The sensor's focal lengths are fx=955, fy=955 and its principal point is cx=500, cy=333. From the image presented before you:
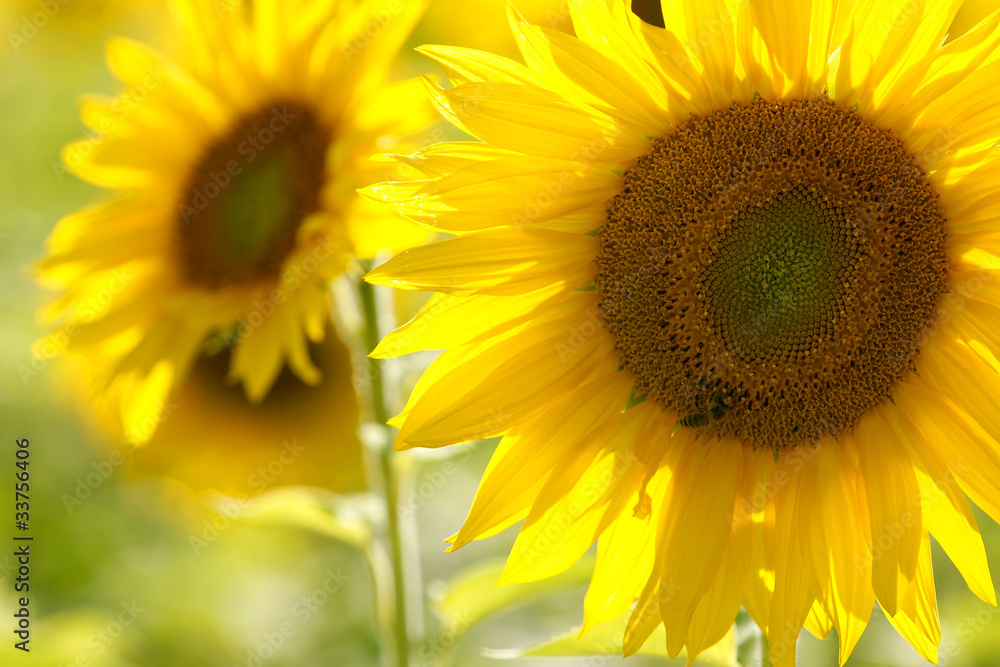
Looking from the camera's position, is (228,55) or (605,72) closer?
(605,72)

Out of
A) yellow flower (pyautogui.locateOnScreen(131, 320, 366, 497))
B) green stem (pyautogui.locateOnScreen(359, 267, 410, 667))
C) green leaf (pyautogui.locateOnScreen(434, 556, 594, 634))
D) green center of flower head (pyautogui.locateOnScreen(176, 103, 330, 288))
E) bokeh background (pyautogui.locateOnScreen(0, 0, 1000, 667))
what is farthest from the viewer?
yellow flower (pyautogui.locateOnScreen(131, 320, 366, 497))

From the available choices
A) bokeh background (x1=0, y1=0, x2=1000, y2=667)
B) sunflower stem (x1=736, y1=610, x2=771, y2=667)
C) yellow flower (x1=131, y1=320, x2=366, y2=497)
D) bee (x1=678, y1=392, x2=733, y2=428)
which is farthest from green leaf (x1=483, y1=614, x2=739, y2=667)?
yellow flower (x1=131, y1=320, x2=366, y2=497)

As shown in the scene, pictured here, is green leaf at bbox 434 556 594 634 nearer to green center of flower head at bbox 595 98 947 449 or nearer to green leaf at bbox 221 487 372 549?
green leaf at bbox 221 487 372 549

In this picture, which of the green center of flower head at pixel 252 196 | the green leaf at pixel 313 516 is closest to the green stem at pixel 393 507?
the green leaf at pixel 313 516

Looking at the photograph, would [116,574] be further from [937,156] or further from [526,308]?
[937,156]

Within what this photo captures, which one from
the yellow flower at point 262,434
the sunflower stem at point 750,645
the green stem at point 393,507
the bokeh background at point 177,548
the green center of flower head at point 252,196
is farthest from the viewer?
the yellow flower at point 262,434

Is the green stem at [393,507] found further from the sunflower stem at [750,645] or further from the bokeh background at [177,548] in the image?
the sunflower stem at [750,645]

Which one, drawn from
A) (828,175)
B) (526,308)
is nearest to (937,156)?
(828,175)
